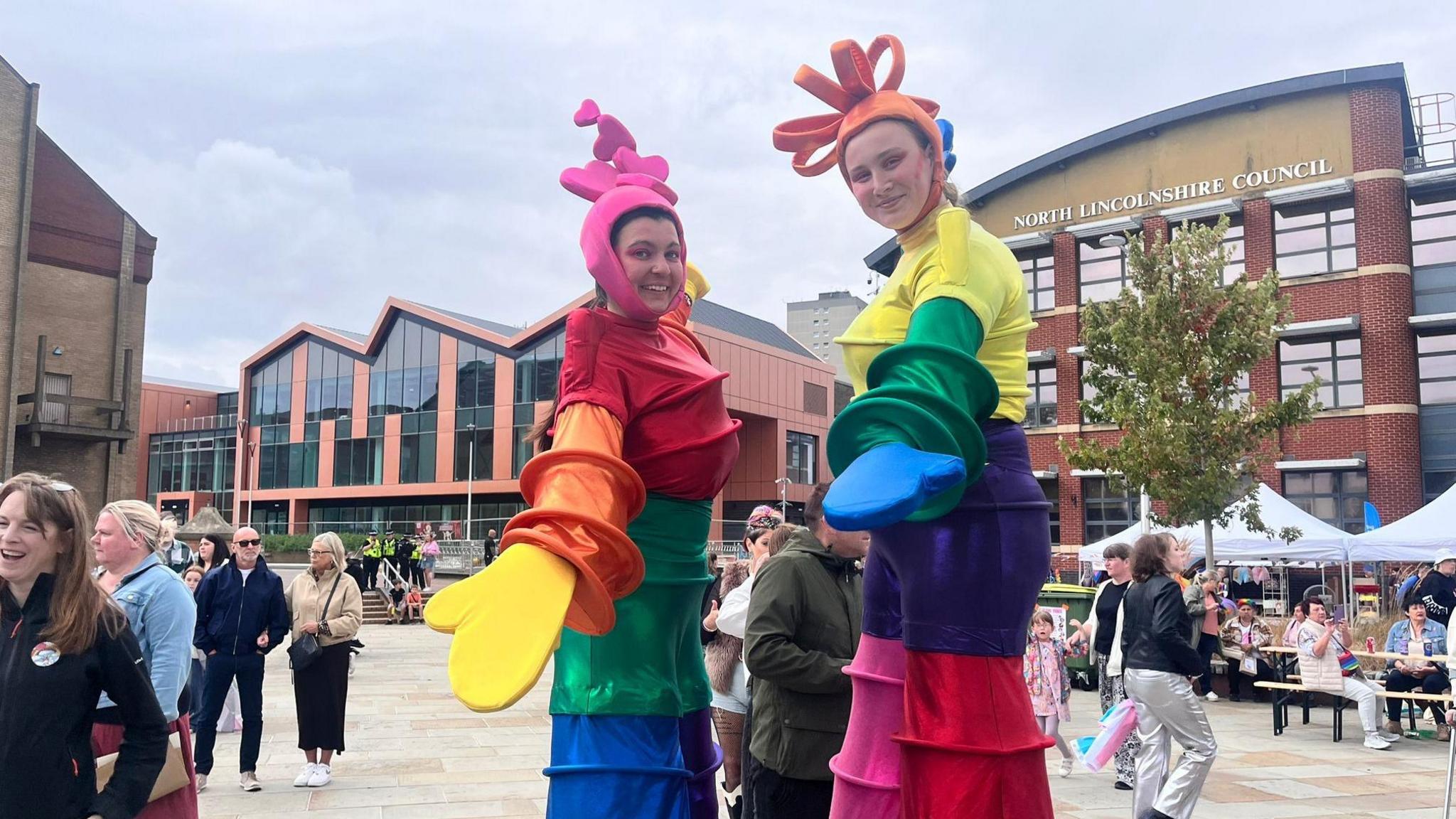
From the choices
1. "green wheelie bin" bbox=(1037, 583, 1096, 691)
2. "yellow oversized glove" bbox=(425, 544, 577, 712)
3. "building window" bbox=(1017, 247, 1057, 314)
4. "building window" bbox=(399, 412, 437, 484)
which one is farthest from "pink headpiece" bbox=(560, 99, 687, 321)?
"building window" bbox=(399, 412, 437, 484)

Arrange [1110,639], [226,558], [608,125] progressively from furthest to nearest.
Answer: [226,558] → [1110,639] → [608,125]

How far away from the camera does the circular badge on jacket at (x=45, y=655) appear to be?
2887 mm

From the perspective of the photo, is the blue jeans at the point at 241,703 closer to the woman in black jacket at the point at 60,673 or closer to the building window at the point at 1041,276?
the woman in black jacket at the point at 60,673

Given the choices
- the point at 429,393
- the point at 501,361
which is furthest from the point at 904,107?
the point at 429,393

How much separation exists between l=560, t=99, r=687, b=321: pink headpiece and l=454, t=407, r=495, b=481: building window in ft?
136

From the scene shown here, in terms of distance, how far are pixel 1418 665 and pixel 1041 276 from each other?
822 inches

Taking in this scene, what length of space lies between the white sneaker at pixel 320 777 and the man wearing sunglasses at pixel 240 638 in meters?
0.34

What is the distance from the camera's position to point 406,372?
4650 centimetres

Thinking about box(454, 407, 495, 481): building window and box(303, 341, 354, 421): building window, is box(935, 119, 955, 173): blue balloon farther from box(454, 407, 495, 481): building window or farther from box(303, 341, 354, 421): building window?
box(303, 341, 354, 421): building window

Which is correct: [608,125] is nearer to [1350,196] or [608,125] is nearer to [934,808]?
[934,808]

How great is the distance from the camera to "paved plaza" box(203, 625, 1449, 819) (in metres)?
6.99

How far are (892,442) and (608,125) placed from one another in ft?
5.36

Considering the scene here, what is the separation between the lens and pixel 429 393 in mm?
45844

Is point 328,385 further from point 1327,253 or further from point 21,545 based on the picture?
point 21,545
